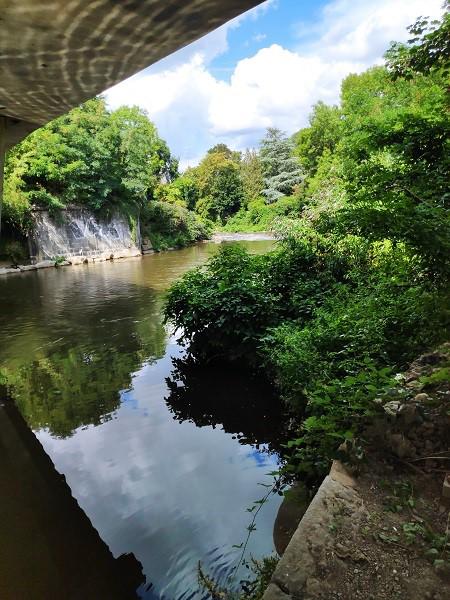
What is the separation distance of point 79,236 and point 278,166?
30.5m

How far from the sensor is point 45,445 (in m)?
4.72

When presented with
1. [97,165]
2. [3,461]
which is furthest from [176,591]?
[97,165]

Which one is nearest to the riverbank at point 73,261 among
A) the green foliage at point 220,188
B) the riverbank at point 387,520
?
the riverbank at point 387,520

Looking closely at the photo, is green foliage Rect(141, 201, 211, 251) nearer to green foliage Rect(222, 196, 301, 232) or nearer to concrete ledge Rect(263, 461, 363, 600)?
green foliage Rect(222, 196, 301, 232)

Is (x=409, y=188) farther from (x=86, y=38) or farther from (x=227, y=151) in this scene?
(x=227, y=151)

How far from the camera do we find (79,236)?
22.8 metres

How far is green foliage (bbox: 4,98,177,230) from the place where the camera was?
1970 centimetres

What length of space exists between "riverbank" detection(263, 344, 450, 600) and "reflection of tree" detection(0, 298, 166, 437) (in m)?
3.73

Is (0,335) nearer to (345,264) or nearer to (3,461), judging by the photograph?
(3,461)

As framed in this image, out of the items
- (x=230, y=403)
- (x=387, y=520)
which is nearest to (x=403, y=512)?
(x=387, y=520)

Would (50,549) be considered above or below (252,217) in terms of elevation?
above

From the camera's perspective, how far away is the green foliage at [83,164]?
19703 millimetres

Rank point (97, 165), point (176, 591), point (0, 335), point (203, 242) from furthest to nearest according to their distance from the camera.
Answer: point (203, 242) → point (97, 165) → point (0, 335) → point (176, 591)

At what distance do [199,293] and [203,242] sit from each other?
94.2 ft
